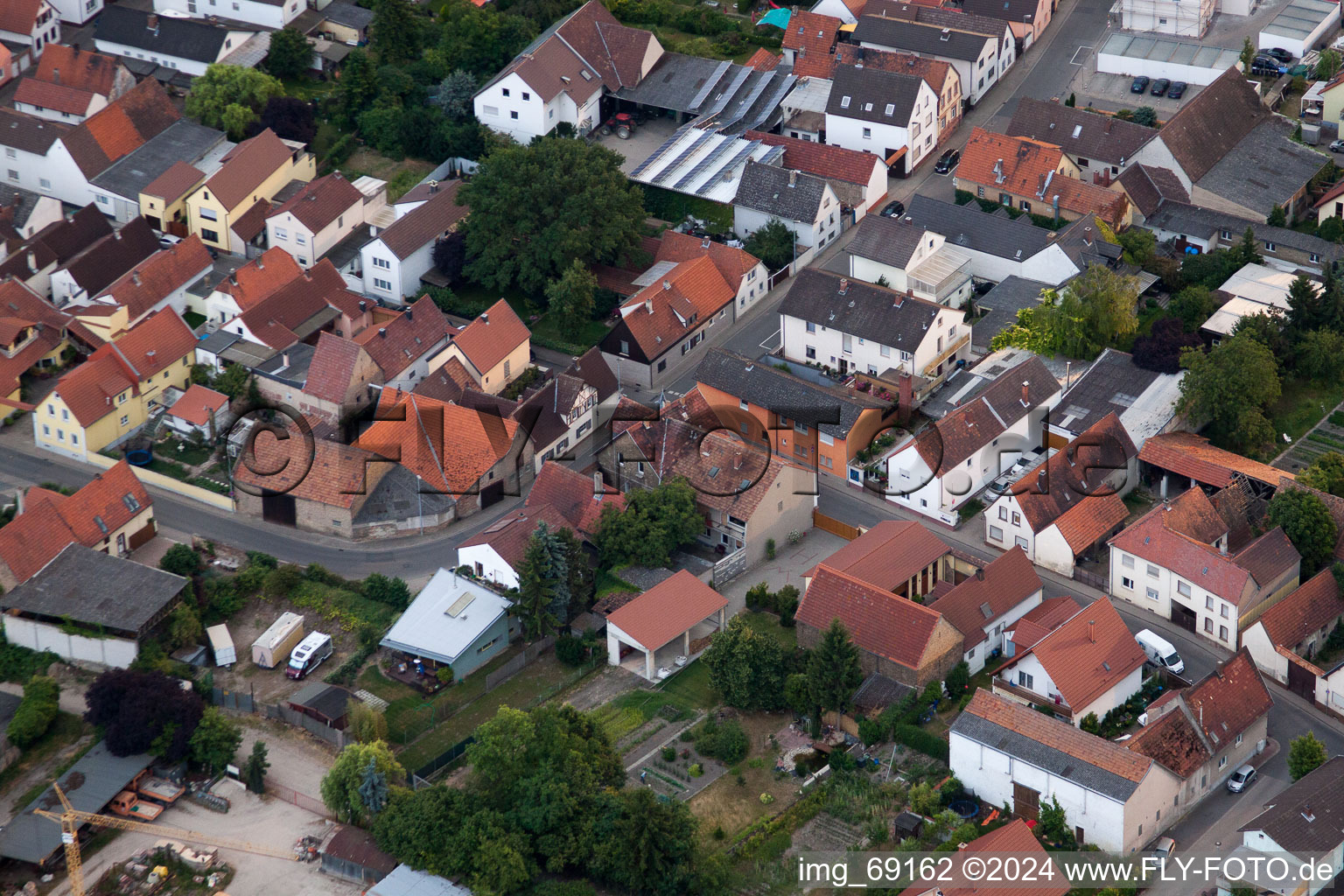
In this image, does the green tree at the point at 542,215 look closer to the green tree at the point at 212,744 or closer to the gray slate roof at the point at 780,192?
the gray slate roof at the point at 780,192

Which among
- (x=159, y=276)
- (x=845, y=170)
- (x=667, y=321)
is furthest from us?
(x=845, y=170)

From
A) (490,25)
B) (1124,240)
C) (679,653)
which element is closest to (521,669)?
(679,653)

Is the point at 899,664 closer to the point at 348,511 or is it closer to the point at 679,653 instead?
the point at 679,653

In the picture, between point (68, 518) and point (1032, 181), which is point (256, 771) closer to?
point (68, 518)

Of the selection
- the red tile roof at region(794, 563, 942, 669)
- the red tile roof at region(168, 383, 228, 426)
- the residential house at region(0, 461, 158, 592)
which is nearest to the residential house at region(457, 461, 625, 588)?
the red tile roof at region(794, 563, 942, 669)

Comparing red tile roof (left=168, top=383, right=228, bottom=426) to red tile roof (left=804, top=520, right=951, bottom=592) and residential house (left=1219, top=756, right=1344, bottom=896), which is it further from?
residential house (left=1219, top=756, right=1344, bottom=896)

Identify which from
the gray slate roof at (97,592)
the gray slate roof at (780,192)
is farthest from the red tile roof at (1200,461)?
the gray slate roof at (97,592)

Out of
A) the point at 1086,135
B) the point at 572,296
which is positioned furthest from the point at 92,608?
the point at 1086,135
